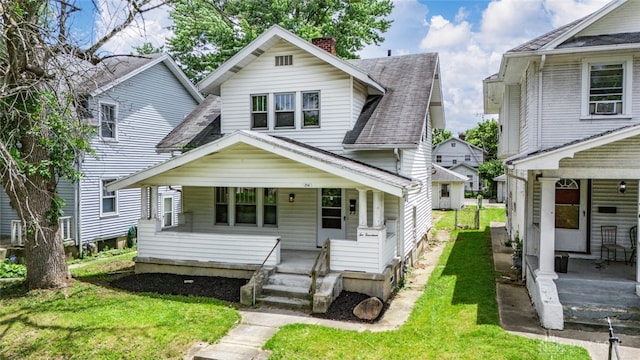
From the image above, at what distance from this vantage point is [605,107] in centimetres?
1014

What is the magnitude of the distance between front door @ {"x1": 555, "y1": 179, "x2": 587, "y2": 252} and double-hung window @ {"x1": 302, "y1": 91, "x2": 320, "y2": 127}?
6.92 m

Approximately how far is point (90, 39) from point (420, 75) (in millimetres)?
9841

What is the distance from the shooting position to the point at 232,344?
23.9 feet

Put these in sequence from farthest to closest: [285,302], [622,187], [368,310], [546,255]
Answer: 1. [622,187]
2. [285,302]
3. [546,255]
4. [368,310]

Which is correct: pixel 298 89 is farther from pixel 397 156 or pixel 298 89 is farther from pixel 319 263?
pixel 319 263

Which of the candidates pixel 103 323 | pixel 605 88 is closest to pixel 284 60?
pixel 605 88

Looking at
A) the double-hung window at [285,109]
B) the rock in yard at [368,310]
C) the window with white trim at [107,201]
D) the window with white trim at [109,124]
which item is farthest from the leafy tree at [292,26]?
the rock in yard at [368,310]

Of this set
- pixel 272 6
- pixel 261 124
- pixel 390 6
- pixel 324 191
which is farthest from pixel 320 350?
pixel 390 6

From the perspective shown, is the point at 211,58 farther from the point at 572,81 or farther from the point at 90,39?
the point at 572,81

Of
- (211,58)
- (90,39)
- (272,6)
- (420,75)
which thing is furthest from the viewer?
(211,58)

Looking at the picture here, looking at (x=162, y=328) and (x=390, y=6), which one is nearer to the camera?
(x=162, y=328)

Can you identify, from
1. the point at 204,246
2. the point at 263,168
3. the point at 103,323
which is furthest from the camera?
the point at 204,246

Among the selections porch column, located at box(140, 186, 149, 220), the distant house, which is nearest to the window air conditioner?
porch column, located at box(140, 186, 149, 220)

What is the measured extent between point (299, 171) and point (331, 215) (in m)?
2.74
